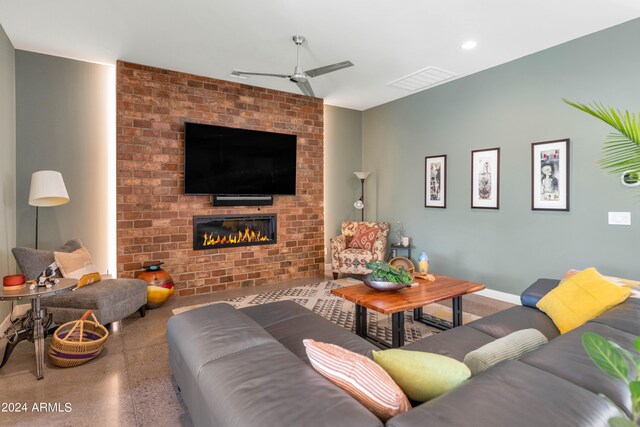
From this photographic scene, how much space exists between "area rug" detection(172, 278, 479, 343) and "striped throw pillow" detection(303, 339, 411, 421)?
1803 mm

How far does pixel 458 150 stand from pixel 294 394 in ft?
13.6

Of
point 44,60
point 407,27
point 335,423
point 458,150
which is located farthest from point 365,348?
point 44,60

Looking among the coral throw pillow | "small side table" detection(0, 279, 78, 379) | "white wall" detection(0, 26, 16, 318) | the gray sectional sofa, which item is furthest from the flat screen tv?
the gray sectional sofa

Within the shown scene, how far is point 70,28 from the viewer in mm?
3104

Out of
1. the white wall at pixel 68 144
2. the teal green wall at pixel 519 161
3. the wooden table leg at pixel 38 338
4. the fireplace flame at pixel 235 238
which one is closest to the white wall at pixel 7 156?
the white wall at pixel 68 144

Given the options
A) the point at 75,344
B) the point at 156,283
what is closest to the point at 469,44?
the point at 156,283

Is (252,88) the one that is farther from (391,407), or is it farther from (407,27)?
(391,407)

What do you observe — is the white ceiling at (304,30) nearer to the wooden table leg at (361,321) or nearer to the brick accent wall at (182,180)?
the brick accent wall at (182,180)

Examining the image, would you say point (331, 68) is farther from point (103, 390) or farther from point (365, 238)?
point (103, 390)

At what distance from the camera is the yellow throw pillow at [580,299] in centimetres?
186

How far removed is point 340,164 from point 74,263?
3968mm

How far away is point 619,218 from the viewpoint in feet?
10.1

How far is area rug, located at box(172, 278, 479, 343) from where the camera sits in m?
2.99

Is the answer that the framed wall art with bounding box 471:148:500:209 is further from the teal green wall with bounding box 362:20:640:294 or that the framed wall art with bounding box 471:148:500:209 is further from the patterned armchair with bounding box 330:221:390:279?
the patterned armchair with bounding box 330:221:390:279
